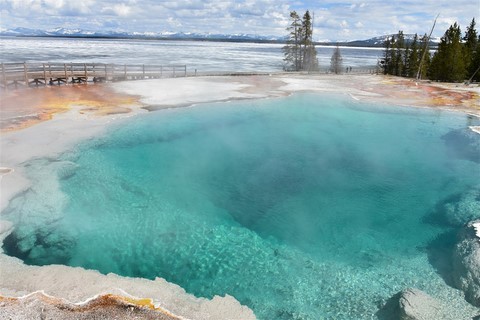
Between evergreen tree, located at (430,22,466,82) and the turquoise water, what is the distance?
26.7 m

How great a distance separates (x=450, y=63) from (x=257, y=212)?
3748 centimetres

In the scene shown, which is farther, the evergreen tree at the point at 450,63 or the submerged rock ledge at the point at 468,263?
the evergreen tree at the point at 450,63

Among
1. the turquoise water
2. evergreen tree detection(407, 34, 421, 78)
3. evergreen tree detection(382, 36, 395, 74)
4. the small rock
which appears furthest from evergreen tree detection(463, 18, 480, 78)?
the small rock

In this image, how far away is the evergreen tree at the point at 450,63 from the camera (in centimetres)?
3766

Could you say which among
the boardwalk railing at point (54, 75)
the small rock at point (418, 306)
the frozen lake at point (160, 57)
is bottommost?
the small rock at point (418, 306)

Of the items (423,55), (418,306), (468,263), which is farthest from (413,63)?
(418,306)

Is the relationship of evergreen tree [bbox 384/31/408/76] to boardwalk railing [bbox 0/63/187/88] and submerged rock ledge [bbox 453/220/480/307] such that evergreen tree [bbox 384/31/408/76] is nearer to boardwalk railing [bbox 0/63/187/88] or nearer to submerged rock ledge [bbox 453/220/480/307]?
boardwalk railing [bbox 0/63/187/88]

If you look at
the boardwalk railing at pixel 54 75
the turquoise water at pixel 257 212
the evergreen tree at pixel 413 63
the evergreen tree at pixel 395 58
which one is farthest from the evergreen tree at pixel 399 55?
the turquoise water at pixel 257 212

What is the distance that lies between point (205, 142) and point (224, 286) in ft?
29.1

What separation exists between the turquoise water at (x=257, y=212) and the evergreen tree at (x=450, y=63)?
26.7m

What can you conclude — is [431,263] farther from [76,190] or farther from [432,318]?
[76,190]

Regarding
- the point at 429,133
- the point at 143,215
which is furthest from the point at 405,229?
the point at 429,133

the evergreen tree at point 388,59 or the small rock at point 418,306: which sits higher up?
the evergreen tree at point 388,59

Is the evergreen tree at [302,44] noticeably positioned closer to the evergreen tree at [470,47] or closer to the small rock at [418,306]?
the evergreen tree at [470,47]
